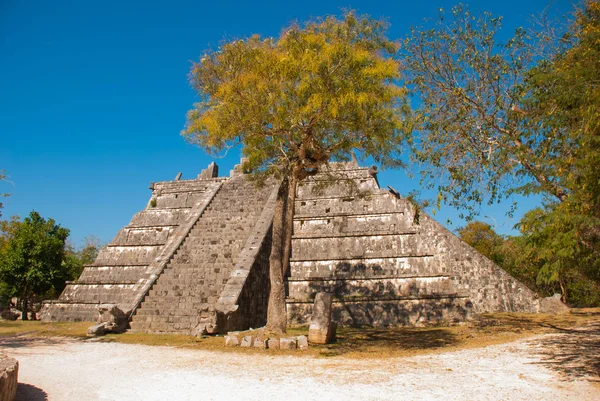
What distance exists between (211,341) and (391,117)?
6898 mm

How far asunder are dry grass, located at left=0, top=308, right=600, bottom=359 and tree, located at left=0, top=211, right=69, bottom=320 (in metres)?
4.49

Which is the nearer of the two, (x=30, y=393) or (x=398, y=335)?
(x=30, y=393)

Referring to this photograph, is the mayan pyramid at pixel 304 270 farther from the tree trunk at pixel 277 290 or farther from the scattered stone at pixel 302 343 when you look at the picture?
the scattered stone at pixel 302 343

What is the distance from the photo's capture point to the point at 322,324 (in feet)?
32.6

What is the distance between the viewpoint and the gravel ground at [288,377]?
19.1 ft

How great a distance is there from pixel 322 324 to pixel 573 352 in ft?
15.9

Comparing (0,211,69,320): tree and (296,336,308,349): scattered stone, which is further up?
(0,211,69,320): tree

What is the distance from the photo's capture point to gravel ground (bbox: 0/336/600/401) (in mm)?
5812

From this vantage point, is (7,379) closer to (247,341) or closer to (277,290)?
(247,341)

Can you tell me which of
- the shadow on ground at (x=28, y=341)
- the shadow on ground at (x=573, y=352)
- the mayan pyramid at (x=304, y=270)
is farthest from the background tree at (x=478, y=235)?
the shadow on ground at (x=28, y=341)

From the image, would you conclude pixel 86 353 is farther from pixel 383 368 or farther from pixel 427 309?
pixel 427 309

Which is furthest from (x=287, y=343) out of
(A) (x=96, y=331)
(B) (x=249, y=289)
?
(A) (x=96, y=331)

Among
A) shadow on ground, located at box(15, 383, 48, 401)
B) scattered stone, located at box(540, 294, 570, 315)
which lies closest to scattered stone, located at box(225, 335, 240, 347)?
shadow on ground, located at box(15, 383, 48, 401)

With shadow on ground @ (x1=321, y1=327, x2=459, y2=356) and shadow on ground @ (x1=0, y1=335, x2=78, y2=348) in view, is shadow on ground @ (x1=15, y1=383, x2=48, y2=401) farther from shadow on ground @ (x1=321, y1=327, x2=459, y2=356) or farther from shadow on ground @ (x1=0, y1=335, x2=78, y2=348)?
shadow on ground @ (x1=321, y1=327, x2=459, y2=356)
